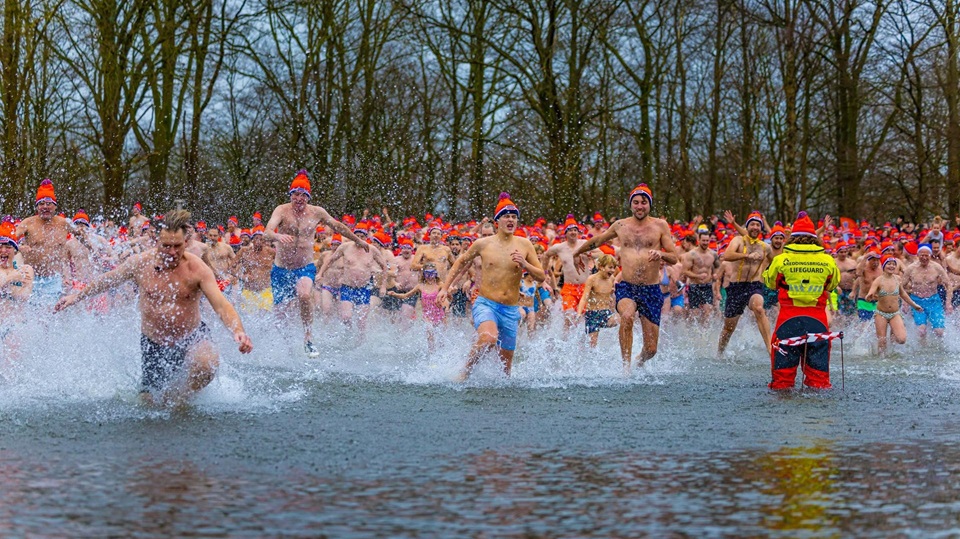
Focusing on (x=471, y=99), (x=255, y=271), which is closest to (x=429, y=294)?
(x=255, y=271)

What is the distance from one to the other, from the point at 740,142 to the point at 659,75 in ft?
21.6

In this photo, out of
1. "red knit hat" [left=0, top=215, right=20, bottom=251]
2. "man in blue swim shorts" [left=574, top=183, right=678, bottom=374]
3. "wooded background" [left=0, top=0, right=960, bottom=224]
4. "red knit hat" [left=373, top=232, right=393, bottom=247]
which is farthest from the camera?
"wooded background" [left=0, top=0, right=960, bottom=224]

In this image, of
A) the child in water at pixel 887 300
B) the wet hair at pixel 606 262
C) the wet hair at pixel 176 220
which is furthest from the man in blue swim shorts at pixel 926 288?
the wet hair at pixel 176 220

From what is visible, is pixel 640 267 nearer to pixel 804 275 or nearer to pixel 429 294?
pixel 804 275

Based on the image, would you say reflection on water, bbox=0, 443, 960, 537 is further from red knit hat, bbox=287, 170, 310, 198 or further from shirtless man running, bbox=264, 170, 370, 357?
red knit hat, bbox=287, 170, 310, 198

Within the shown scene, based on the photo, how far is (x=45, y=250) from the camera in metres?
14.1

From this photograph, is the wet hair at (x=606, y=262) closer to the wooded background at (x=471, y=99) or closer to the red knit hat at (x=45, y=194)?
the red knit hat at (x=45, y=194)

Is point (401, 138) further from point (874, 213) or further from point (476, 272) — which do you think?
point (476, 272)

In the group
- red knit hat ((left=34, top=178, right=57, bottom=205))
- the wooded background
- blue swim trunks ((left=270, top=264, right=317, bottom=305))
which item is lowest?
blue swim trunks ((left=270, top=264, right=317, bottom=305))

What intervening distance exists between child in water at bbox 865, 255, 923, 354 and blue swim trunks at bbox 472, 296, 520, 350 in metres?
7.75

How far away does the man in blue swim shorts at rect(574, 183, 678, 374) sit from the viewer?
12812mm

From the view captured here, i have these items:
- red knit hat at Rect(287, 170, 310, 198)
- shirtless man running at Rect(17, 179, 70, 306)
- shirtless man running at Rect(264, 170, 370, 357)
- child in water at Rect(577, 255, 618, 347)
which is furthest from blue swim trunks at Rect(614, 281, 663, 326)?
shirtless man running at Rect(17, 179, 70, 306)

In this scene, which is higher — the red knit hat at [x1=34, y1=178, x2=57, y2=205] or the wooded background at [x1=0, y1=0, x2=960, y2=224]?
the wooded background at [x1=0, y1=0, x2=960, y2=224]

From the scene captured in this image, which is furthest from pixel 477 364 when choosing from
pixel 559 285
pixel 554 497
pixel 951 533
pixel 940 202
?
pixel 940 202
